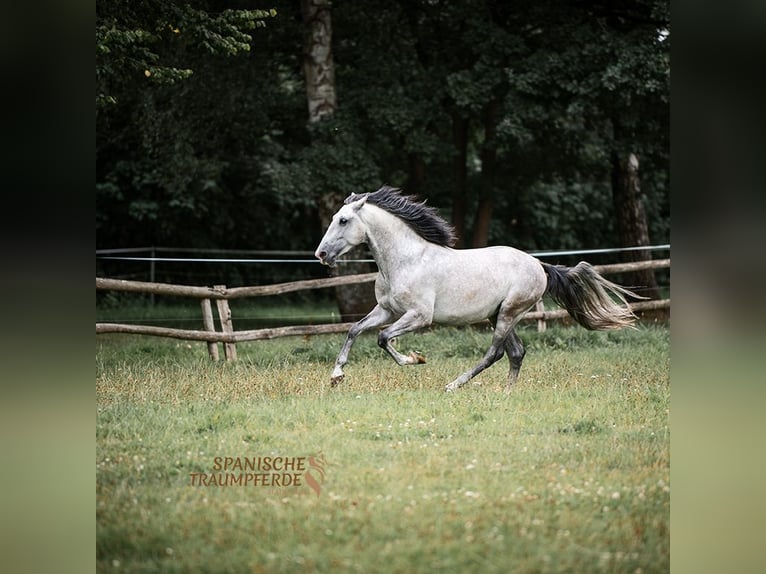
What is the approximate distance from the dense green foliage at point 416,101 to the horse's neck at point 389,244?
3924mm

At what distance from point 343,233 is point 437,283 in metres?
0.99

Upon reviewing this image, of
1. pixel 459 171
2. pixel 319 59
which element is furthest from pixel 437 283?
pixel 459 171

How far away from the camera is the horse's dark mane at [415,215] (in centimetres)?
750

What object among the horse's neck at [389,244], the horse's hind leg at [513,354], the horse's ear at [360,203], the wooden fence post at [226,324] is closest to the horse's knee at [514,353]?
the horse's hind leg at [513,354]

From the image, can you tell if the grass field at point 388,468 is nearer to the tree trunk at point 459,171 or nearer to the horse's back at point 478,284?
the horse's back at point 478,284

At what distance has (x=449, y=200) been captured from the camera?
1636 centimetres

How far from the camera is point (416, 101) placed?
13.0 m

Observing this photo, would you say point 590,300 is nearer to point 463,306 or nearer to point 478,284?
point 478,284

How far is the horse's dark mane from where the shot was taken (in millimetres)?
7500

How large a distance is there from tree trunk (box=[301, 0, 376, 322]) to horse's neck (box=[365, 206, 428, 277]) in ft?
15.1

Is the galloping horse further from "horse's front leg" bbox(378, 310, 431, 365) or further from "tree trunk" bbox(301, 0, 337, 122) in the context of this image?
"tree trunk" bbox(301, 0, 337, 122)
